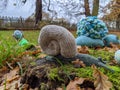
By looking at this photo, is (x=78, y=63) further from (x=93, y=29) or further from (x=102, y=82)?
(x=93, y=29)

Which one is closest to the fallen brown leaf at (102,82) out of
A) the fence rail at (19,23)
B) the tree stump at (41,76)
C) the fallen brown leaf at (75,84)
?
the fallen brown leaf at (75,84)

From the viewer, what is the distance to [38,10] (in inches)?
1014

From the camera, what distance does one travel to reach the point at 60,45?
6.86ft

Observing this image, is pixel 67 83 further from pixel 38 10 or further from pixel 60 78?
pixel 38 10

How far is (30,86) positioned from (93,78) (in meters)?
0.45

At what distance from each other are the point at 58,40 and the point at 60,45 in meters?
0.03

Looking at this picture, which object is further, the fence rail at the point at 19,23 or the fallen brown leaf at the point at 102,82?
the fence rail at the point at 19,23

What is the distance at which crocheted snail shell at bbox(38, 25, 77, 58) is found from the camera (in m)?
2.07

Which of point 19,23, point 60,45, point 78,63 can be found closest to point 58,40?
point 60,45

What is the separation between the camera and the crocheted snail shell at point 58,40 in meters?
2.07

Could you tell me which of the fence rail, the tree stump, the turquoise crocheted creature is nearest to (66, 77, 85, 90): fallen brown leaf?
the tree stump

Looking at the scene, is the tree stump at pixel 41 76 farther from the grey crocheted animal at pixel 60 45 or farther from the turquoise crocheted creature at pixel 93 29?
the turquoise crocheted creature at pixel 93 29

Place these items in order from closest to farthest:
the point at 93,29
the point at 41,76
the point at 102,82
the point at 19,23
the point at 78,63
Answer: the point at 102,82, the point at 41,76, the point at 78,63, the point at 93,29, the point at 19,23

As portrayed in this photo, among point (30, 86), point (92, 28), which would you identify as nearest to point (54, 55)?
point (30, 86)
